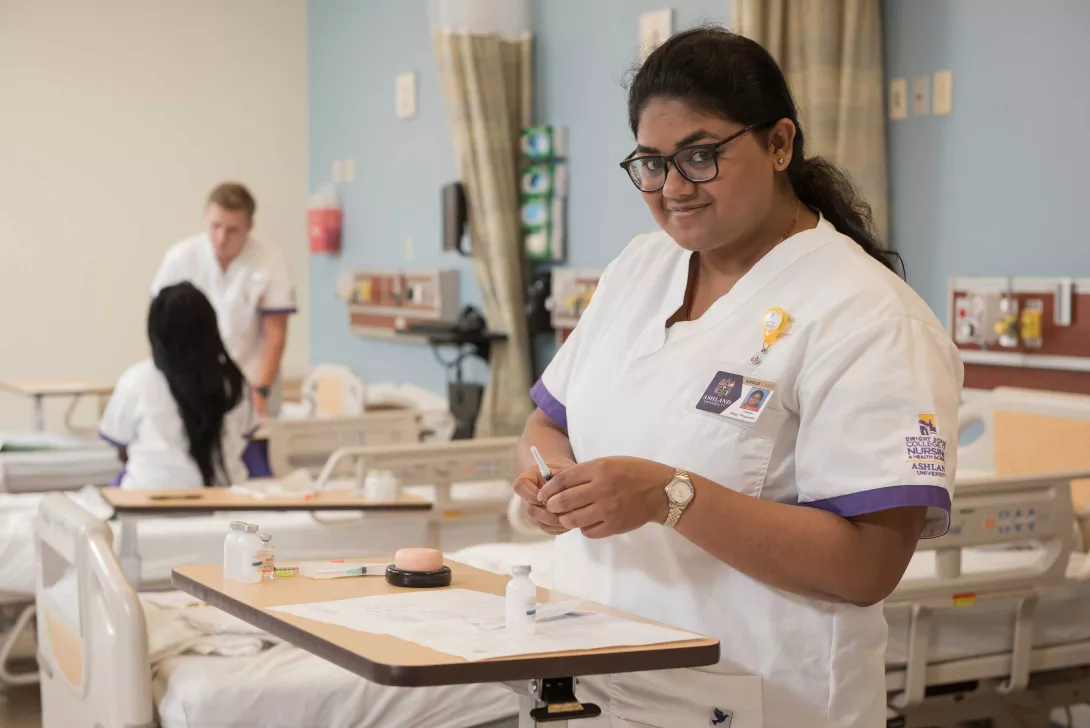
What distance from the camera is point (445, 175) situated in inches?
247

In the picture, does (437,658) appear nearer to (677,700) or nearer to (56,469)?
(677,700)

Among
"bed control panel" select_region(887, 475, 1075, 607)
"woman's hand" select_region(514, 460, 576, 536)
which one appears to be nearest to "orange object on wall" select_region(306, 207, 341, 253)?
"bed control panel" select_region(887, 475, 1075, 607)

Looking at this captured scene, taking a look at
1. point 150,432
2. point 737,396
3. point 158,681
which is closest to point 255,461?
point 150,432

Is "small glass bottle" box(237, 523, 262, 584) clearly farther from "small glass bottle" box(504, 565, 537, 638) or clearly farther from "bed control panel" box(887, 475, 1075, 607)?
"bed control panel" box(887, 475, 1075, 607)

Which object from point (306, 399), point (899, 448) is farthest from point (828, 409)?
point (306, 399)

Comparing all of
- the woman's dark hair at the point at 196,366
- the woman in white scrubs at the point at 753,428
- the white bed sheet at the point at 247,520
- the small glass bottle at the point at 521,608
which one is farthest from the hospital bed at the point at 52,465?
the small glass bottle at the point at 521,608

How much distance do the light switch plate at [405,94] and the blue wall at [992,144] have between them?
305 centimetres

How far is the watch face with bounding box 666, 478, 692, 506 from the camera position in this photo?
4.97 ft

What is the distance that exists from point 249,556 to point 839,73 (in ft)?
8.90

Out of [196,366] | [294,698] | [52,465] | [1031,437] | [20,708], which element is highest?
[196,366]

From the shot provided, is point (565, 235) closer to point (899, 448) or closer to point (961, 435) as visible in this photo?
point (961, 435)

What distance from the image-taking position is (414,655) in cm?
135

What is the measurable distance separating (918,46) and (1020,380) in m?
1.06

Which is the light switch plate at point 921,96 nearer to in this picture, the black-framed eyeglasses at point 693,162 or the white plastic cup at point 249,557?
the black-framed eyeglasses at point 693,162
